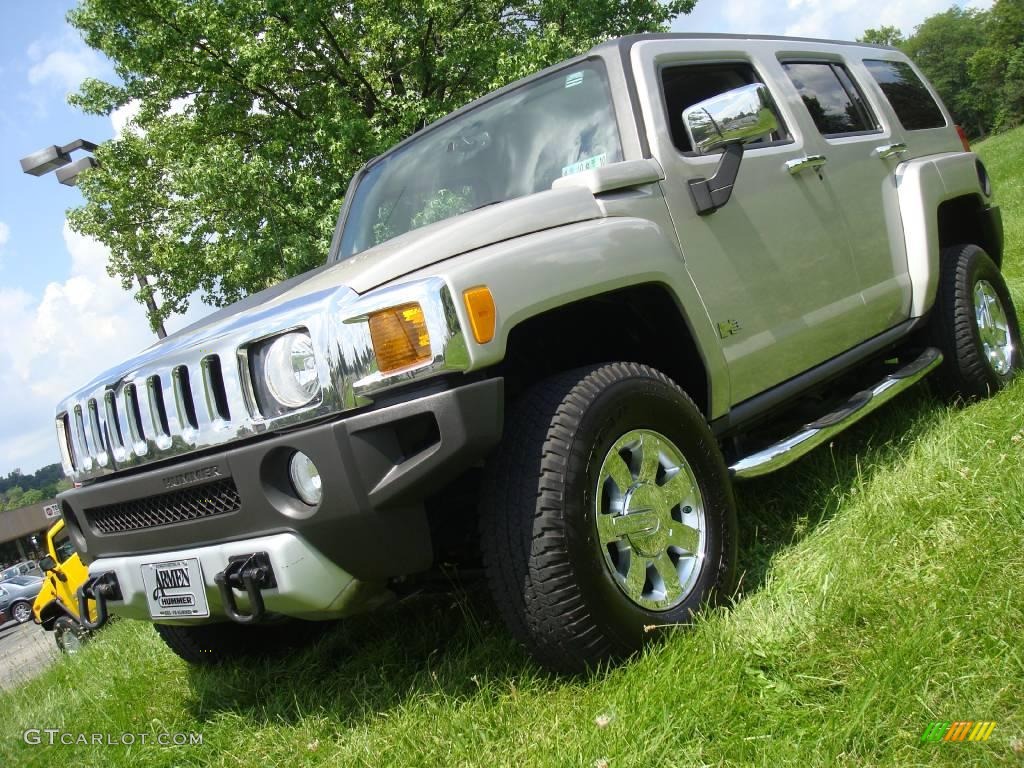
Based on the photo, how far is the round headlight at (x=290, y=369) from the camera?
219 cm

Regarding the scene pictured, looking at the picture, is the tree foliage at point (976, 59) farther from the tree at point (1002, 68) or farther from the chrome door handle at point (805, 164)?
the chrome door handle at point (805, 164)

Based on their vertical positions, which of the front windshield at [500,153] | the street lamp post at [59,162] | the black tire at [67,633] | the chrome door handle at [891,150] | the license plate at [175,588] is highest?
the street lamp post at [59,162]

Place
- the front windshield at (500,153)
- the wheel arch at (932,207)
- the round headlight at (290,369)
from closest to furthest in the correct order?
the round headlight at (290,369)
the front windshield at (500,153)
the wheel arch at (932,207)

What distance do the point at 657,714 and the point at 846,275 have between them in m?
2.22

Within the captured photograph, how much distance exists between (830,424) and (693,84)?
1.42 meters

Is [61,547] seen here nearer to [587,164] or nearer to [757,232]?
[587,164]

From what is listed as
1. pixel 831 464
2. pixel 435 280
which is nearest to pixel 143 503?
pixel 435 280

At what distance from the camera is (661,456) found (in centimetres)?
257

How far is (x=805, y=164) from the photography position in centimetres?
356

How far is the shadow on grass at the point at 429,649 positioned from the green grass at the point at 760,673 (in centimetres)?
1

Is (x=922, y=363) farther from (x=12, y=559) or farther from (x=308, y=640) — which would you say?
(x=12, y=559)

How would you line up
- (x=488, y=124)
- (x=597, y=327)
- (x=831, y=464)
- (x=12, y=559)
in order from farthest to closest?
(x=12, y=559), (x=831, y=464), (x=488, y=124), (x=597, y=327)

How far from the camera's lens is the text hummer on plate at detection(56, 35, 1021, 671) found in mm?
2152

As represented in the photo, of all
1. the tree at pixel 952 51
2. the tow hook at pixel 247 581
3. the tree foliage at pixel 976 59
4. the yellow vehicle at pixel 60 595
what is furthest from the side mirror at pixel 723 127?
the tree at pixel 952 51
